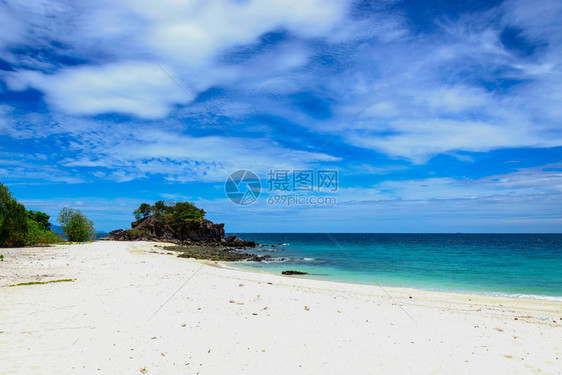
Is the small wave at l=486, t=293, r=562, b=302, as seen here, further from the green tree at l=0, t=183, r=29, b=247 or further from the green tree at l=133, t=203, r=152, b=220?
the green tree at l=133, t=203, r=152, b=220

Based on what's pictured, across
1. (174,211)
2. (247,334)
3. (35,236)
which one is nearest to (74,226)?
(35,236)

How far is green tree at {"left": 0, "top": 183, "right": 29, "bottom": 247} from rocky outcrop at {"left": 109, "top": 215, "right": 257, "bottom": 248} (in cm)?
3415

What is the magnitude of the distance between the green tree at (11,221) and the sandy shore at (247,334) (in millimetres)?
20595

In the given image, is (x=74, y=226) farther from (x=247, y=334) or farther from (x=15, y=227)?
(x=247, y=334)

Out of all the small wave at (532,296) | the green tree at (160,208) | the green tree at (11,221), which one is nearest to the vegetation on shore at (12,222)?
the green tree at (11,221)

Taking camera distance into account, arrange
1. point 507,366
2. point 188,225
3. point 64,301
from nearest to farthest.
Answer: point 507,366 → point 64,301 → point 188,225

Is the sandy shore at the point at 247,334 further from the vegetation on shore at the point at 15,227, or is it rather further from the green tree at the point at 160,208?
the green tree at the point at 160,208

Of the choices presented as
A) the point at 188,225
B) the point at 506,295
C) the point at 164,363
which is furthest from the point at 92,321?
the point at 188,225

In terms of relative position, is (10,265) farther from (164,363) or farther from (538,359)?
(538,359)

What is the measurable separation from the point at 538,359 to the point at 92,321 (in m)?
11.3

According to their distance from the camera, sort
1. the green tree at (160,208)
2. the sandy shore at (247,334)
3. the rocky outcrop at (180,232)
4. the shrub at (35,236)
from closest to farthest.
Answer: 1. the sandy shore at (247,334)
2. the shrub at (35,236)
3. the rocky outcrop at (180,232)
4. the green tree at (160,208)

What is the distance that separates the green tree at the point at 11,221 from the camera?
2788 cm

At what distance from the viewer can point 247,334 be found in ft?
26.0

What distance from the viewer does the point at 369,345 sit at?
24.6 ft
